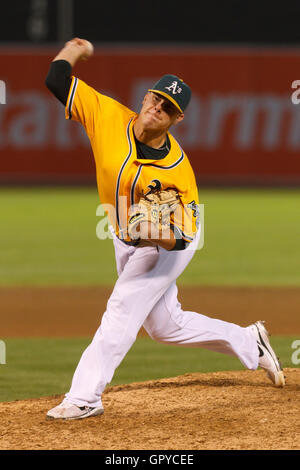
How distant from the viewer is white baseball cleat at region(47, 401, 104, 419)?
482 cm

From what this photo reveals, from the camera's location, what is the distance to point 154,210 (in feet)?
15.5

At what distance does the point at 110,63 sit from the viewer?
1933cm

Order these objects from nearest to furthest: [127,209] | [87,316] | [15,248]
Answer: [127,209] → [87,316] → [15,248]

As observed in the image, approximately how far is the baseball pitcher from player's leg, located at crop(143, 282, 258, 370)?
0.04 feet

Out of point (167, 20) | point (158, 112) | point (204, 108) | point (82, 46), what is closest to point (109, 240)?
point (204, 108)

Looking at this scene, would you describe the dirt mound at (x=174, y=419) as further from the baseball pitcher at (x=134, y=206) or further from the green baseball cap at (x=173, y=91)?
the green baseball cap at (x=173, y=91)

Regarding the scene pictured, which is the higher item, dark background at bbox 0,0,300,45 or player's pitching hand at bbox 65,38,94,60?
player's pitching hand at bbox 65,38,94,60

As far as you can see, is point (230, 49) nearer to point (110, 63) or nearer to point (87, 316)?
point (110, 63)

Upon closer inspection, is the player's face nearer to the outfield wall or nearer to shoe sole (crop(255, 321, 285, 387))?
shoe sole (crop(255, 321, 285, 387))

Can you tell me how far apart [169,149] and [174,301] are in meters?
Result: 0.90

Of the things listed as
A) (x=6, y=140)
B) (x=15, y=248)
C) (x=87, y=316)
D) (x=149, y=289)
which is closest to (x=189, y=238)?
(x=149, y=289)

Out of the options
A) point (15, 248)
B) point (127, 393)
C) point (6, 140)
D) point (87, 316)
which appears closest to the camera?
point (127, 393)

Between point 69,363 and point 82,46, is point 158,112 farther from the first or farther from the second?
point 69,363

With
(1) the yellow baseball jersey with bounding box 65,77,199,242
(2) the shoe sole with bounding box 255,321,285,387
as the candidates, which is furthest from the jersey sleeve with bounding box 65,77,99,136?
(2) the shoe sole with bounding box 255,321,285,387
